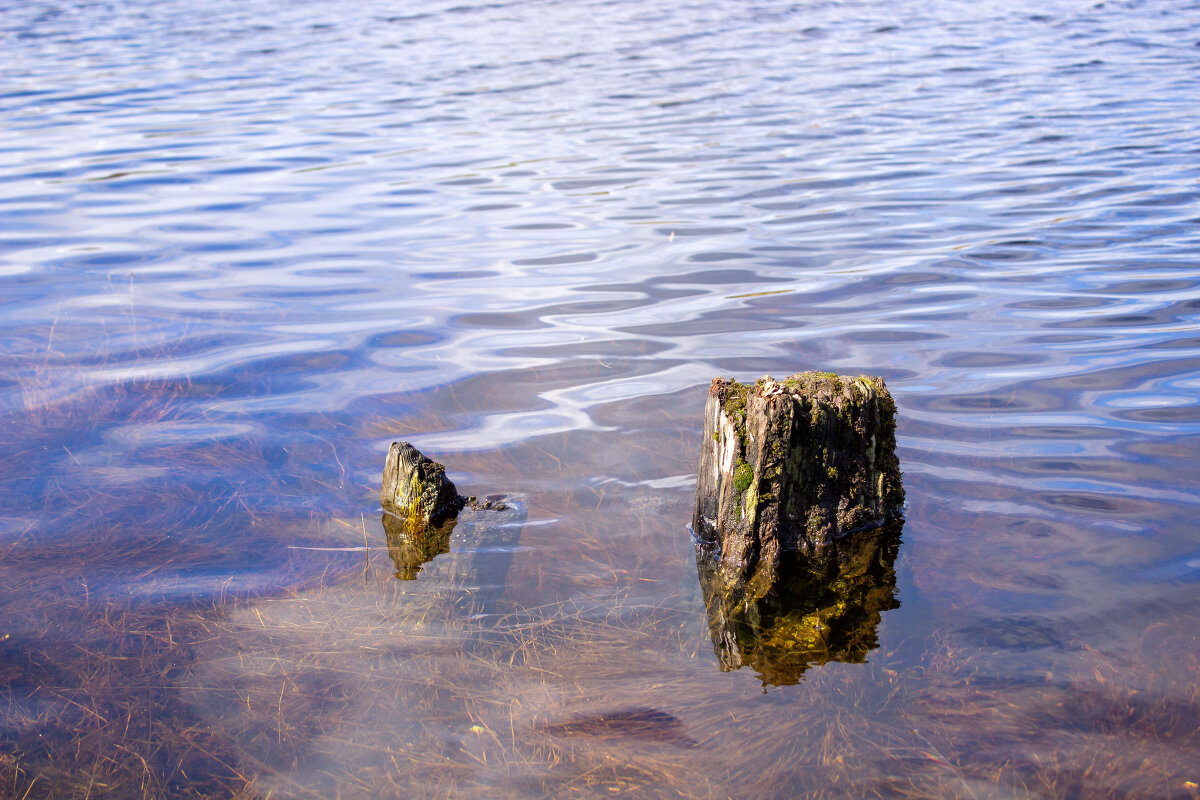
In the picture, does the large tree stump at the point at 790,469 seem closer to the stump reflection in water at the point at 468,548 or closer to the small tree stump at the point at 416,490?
the stump reflection in water at the point at 468,548

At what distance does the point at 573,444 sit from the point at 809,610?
6.39ft

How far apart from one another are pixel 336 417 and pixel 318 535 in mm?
1376

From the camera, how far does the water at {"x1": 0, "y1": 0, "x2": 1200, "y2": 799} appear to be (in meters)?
3.29

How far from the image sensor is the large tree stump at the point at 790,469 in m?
3.97

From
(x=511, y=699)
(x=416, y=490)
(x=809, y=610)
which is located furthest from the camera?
(x=416, y=490)

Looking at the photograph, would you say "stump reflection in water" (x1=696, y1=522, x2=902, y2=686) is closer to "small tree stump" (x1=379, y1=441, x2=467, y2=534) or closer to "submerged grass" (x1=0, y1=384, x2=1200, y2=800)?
"submerged grass" (x1=0, y1=384, x2=1200, y2=800)

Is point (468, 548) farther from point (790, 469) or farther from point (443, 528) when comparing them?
point (790, 469)

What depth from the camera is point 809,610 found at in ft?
12.8

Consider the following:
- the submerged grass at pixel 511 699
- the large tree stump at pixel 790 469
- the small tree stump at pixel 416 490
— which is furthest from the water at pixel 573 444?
the large tree stump at pixel 790 469

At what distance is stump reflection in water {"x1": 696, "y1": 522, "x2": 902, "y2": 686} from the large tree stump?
46 millimetres

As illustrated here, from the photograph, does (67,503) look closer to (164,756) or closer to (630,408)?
(164,756)

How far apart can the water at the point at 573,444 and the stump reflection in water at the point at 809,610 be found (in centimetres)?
7

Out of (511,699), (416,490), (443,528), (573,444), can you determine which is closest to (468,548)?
(443,528)

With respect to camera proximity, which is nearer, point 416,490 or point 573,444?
point 416,490
